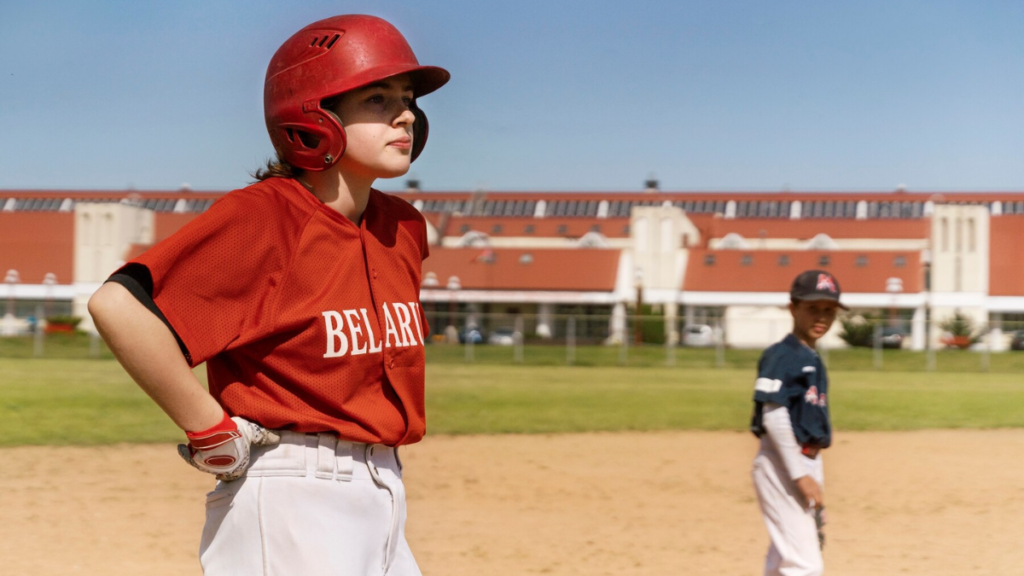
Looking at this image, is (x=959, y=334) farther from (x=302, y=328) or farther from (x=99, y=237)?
(x=302, y=328)

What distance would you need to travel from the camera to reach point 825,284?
4438mm

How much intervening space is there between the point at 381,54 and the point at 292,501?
0.93 meters

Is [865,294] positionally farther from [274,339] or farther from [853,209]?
[274,339]

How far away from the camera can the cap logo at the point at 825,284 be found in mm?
4410

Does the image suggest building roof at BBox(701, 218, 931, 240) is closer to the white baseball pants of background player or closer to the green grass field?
the green grass field

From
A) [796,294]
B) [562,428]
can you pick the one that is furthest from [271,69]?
[562,428]

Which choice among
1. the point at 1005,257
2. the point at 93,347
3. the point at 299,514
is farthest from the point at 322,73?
the point at 1005,257

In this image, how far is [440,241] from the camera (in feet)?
162

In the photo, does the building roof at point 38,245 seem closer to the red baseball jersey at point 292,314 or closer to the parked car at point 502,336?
the parked car at point 502,336

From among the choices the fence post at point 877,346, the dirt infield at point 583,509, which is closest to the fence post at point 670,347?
the fence post at point 877,346

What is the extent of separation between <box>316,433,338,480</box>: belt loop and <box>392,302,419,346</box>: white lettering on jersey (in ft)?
0.88

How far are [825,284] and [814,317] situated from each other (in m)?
0.15

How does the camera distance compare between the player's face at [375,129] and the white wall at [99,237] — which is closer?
the player's face at [375,129]

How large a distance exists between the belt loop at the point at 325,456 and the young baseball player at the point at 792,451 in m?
2.38
